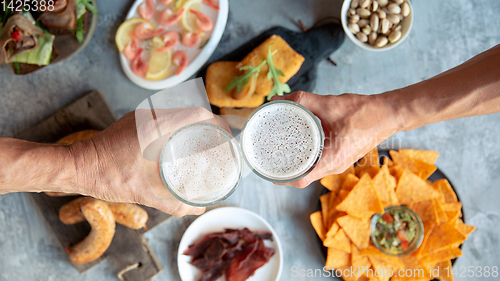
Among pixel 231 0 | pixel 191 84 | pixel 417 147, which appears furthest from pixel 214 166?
pixel 417 147

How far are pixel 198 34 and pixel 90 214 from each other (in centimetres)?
143

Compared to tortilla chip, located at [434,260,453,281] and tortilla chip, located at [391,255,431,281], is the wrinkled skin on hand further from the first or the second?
→ tortilla chip, located at [434,260,453,281]

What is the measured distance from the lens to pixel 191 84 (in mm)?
2371

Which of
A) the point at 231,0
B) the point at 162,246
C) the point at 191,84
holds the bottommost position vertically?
the point at 162,246

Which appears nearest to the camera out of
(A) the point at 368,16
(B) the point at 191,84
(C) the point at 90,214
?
(C) the point at 90,214

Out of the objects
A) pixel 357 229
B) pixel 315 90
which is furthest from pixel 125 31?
pixel 357 229

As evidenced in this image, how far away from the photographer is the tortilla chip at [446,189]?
7.32ft

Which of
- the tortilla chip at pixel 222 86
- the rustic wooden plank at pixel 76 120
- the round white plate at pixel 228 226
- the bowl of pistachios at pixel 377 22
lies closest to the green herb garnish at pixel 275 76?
the tortilla chip at pixel 222 86

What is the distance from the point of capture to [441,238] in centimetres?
215

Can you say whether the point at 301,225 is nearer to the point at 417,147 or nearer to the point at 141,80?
the point at 417,147

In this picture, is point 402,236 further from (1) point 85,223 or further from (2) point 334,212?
(1) point 85,223

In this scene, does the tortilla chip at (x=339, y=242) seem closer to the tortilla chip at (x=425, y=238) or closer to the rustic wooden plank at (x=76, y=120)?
the tortilla chip at (x=425, y=238)

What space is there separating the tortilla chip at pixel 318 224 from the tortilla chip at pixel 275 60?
3.06ft

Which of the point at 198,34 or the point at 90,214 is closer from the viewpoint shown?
the point at 90,214
